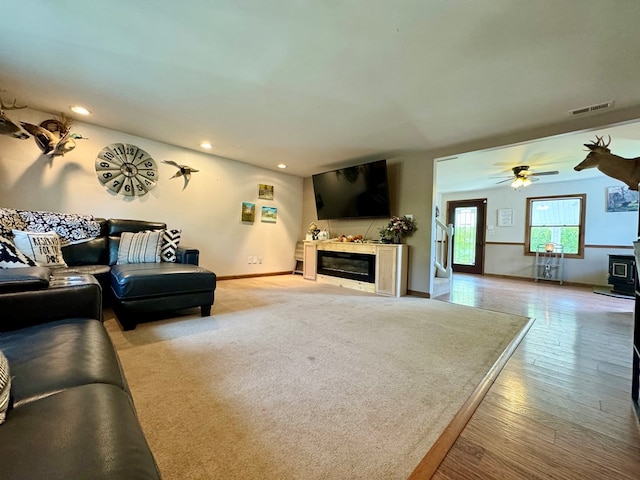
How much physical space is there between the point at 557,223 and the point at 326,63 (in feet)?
20.8

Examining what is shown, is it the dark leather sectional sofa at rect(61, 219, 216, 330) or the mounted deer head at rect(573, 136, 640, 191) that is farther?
the mounted deer head at rect(573, 136, 640, 191)

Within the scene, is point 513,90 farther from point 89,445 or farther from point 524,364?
point 89,445

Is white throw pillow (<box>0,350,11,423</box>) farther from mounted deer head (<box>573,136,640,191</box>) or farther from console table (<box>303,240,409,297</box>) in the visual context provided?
mounted deer head (<box>573,136,640,191</box>)

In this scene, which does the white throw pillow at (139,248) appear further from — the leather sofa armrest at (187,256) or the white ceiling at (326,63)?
the white ceiling at (326,63)

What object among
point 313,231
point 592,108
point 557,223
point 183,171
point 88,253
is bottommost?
point 88,253

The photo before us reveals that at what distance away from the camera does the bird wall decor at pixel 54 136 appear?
303 centimetres

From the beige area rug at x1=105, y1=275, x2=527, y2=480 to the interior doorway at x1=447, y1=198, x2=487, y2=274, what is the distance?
436 centimetres

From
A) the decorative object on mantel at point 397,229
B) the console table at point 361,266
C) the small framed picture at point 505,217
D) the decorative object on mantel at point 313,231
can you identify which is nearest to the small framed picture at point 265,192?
the decorative object on mantel at point 313,231

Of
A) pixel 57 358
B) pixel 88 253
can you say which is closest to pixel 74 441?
pixel 57 358

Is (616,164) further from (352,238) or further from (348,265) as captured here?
(348,265)

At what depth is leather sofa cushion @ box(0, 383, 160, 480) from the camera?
469mm

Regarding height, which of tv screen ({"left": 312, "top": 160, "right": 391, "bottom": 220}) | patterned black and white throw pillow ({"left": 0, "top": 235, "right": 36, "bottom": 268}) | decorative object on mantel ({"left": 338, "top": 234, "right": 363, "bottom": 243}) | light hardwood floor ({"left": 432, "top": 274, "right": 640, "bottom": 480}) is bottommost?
light hardwood floor ({"left": 432, "top": 274, "right": 640, "bottom": 480})

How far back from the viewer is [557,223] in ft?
18.9

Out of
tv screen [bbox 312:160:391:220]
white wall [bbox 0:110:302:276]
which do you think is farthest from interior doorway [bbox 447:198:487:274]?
white wall [bbox 0:110:302:276]
